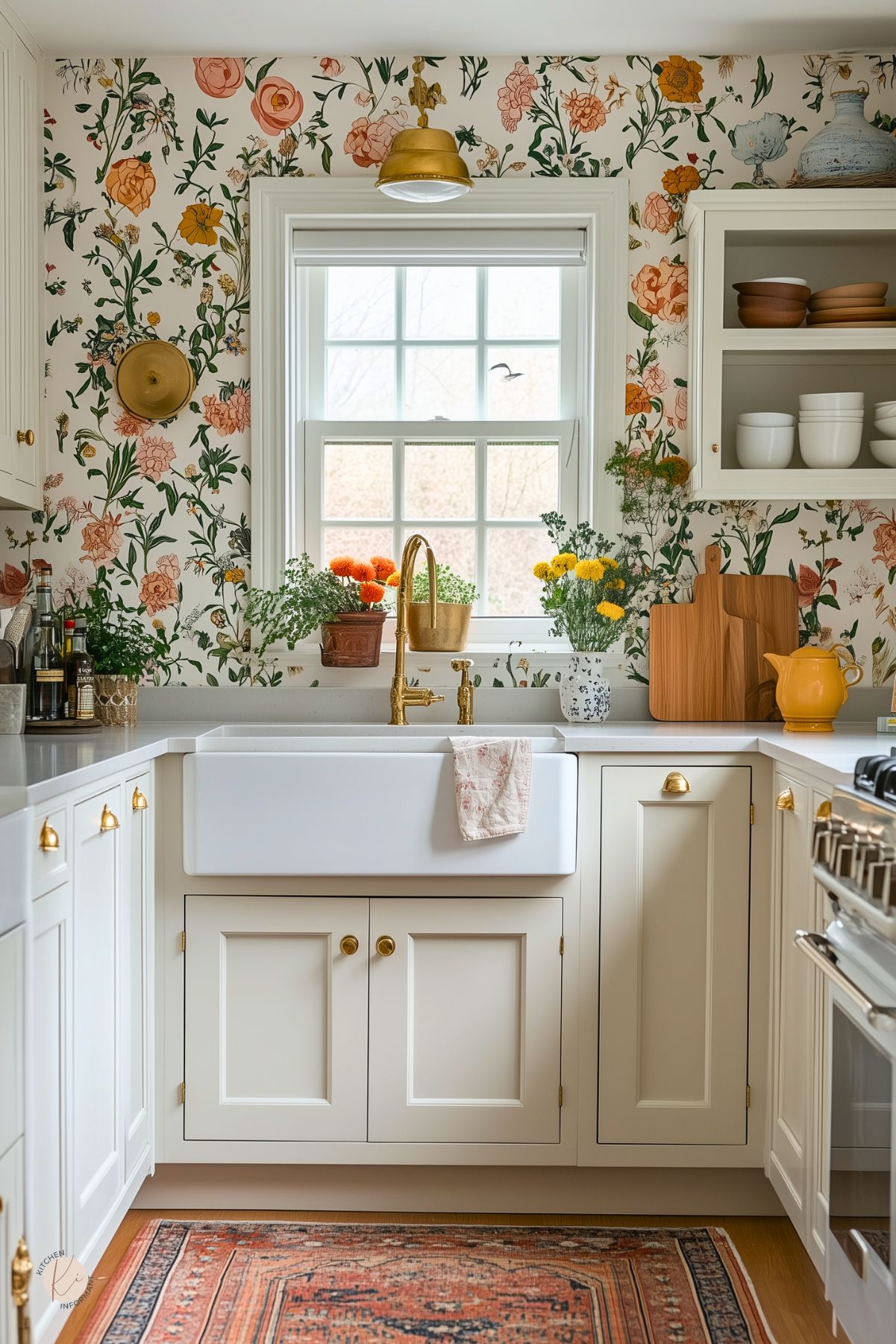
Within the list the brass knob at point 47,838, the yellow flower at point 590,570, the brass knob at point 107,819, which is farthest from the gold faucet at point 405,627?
the brass knob at point 47,838

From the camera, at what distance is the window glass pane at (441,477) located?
3.09 meters

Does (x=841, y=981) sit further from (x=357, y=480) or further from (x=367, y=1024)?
(x=357, y=480)

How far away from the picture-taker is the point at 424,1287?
211 cm

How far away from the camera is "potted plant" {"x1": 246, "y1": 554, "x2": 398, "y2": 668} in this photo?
287cm

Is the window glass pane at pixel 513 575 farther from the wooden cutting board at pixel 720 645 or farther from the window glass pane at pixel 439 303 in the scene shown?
the window glass pane at pixel 439 303

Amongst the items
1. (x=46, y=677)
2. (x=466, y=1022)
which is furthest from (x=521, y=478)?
(x=466, y=1022)

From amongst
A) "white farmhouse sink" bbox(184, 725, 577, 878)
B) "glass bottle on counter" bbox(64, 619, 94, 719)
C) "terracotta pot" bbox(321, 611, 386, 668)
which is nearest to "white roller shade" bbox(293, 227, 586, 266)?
"terracotta pot" bbox(321, 611, 386, 668)

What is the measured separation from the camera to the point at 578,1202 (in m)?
2.44

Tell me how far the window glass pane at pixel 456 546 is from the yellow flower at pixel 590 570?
41cm

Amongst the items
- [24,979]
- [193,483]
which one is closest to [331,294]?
[193,483]

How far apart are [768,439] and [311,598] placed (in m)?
1.16

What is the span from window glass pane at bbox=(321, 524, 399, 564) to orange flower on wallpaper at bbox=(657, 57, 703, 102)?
129cm

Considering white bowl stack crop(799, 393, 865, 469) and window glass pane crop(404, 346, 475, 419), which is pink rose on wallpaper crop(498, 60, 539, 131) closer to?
window glass pane crop(404, 346, 475, 419)

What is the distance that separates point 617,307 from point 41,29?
5.01 ft
